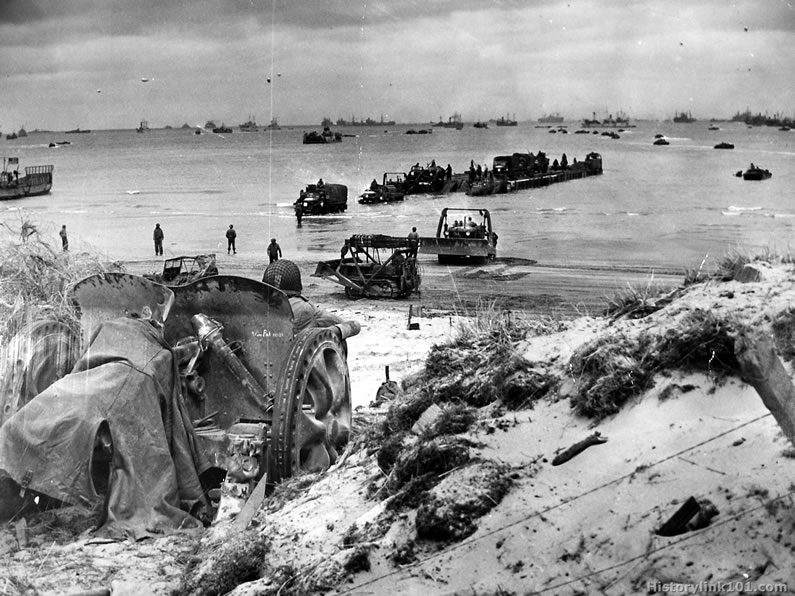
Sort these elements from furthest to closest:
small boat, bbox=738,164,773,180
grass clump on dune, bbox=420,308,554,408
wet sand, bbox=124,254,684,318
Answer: small boat, bbox=738,164,773,180
wet sand, bbox=124,254,684,318
grass clump on dune, bbox=420,308,554,408

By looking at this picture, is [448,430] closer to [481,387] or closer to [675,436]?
[481,387]

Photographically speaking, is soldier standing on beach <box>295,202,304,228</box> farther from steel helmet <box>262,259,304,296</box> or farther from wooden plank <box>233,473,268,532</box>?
wooden plank <box>233,473,268,532</box>

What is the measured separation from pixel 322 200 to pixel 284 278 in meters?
38.3

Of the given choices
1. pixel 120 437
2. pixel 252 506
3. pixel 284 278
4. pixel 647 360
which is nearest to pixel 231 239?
pixel 284 278

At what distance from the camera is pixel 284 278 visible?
30.5 feet

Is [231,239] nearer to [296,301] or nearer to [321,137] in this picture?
[296,301]

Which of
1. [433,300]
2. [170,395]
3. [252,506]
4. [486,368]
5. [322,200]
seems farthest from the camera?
[322,200]

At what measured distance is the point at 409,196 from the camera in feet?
179

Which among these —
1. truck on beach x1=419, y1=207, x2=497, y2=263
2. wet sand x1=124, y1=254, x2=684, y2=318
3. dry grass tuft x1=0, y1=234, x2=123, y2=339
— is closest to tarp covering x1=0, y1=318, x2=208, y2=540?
dry grass tuft x1=0, y1=234, x2=123, y2=339

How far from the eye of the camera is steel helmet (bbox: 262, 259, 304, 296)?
927 centimetres

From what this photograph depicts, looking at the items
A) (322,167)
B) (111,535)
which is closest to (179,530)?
(111,535)

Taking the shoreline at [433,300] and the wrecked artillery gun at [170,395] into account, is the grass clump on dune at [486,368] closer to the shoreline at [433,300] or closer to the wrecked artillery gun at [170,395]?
the wrecked artillery gun at [170,395]

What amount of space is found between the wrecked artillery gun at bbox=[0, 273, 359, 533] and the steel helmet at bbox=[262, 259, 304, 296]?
986 millimetres

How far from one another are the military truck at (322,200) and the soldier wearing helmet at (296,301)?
3647 centimetres
